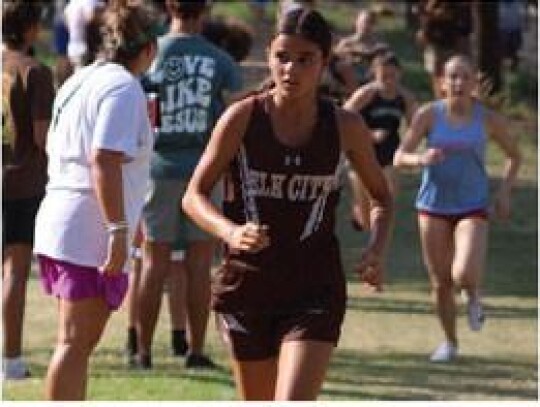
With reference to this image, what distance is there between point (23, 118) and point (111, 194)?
214cm

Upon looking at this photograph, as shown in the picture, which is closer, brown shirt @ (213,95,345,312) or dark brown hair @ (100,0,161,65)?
brown shirt @ (213,95,345,312)

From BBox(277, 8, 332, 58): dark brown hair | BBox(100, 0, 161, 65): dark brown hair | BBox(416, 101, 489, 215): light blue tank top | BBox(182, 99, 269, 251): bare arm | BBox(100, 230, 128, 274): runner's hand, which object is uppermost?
BBox(277, 8, 332, 58): dark brown hair

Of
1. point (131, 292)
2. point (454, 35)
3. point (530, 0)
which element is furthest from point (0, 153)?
point (530, 0)

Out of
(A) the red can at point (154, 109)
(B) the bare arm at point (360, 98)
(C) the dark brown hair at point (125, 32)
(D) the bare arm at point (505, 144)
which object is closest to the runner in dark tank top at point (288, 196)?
(C) the dark brown hair at point (125, 32)

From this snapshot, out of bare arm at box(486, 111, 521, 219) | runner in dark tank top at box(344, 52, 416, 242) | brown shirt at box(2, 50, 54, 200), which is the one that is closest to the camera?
brown shirt at box(2, 50, 54, 200)

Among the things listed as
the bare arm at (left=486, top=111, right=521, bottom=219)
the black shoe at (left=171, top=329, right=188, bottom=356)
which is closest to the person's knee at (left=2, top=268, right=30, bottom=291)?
the black shoe at (left=171, top=329, right=188, bottom=356)

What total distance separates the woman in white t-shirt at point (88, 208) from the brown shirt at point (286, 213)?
62 cm

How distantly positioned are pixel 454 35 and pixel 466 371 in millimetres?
16578

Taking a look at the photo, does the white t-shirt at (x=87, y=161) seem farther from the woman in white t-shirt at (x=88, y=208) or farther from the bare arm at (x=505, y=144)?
the bare arm at (x=505, y=144)

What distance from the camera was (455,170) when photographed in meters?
10.1

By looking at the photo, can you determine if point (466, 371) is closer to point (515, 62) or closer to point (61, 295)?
point (61, 295)

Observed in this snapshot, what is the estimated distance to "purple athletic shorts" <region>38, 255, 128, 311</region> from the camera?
21.4 ft

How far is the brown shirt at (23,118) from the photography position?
27.4 feet

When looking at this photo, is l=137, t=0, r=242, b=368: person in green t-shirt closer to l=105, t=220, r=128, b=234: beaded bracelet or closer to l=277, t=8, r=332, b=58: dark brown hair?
l=105, t=220, r=128, b=234: beaded bracelet
